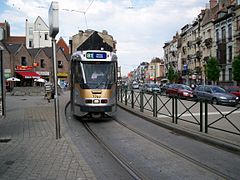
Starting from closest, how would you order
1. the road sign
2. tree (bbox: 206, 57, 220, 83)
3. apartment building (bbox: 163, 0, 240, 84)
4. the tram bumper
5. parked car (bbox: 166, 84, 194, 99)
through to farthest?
the road sign → the tram bumper → parked car (bbox: 166, 84, 194, 99) → apartment building (bbox: 163, 0, 240, 84) → tree (bbox: 206, 57, 220, 83)

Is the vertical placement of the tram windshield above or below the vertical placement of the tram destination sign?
below

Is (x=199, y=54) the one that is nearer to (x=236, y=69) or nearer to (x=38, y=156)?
(x=236, y=69)

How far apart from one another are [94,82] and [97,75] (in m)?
0.33

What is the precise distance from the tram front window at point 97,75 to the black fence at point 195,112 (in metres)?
2.51

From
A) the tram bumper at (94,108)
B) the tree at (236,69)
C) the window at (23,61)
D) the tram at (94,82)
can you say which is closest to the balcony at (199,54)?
the tree at (236,69)

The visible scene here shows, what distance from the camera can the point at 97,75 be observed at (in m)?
11.9

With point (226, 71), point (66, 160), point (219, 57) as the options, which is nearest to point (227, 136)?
point (66, 160)

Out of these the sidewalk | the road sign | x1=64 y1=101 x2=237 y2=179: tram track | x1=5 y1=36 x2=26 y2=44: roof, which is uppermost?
x1=5 y1=36 x2=26 y2=44: roof

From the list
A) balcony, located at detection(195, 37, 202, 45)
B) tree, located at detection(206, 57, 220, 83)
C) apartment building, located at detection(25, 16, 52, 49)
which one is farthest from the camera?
apartment building, located at detection(25, 16, 52, 49)

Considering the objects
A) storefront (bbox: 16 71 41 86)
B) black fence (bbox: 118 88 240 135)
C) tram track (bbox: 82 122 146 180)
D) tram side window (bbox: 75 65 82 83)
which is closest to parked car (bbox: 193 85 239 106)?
black fence (bbox: 118 88 240 135)

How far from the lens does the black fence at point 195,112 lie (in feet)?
28.2

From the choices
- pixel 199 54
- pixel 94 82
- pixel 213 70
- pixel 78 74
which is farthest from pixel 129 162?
Answer: pixel 199 54

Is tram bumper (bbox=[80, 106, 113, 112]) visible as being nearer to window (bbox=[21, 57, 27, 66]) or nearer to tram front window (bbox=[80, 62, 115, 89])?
tram front window (bbox=[80, 62, 115, 89])

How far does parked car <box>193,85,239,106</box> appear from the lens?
21.4 meters
